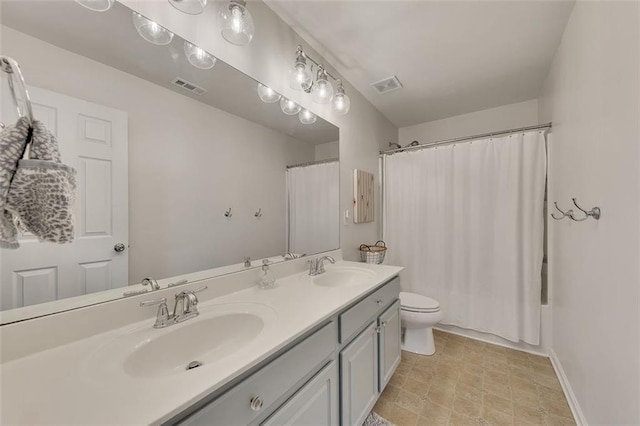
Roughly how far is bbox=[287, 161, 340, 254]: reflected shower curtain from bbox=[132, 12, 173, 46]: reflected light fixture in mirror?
84 cm

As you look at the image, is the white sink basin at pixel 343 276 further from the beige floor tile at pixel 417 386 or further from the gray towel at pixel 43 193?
the gray towel at pixel 43 193

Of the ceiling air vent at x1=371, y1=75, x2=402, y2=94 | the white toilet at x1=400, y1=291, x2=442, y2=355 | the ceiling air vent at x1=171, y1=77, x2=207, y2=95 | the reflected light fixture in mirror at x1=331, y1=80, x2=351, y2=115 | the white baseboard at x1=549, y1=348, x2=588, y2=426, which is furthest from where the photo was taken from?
the ceiling air vent at x1=371, y1=75, x2=402, y2=94

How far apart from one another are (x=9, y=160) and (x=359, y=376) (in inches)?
55.2

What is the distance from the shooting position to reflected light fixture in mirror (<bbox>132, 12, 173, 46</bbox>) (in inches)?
35.2

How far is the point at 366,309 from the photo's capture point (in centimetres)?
125

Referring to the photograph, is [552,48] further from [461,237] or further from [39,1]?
[39,1]

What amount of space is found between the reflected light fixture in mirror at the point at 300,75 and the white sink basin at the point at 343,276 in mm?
1219

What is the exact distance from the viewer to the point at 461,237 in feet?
7.48

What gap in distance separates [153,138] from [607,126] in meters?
1.89

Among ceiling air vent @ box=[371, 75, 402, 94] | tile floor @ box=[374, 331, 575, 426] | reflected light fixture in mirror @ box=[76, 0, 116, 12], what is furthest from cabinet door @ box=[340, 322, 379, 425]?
ceiling air vent @ box=[371, 75, 402, 94]

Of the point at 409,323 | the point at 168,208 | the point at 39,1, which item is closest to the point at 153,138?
the point at 168,208

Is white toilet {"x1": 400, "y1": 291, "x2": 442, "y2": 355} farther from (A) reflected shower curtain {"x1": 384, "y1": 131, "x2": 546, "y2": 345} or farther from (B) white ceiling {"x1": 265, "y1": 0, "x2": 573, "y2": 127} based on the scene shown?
(B) white ceiling {"x1": 265, "y1": 0, "x2": 573, "y2": 127}

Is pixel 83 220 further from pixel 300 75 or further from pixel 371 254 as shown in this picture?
pixel 371 254

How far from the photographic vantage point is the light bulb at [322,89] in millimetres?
1622
